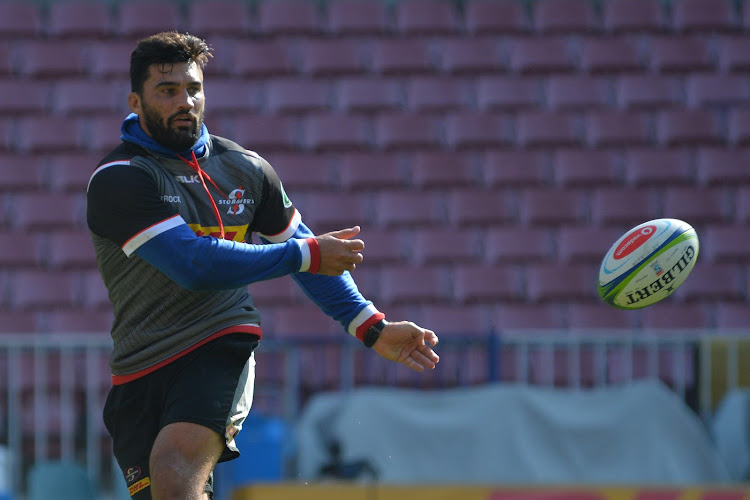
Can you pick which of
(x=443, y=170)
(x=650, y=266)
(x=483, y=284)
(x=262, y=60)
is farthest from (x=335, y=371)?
(x=650, y=266)

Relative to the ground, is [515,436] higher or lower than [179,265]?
lower

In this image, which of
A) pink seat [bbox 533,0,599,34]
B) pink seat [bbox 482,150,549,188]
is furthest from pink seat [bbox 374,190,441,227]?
pink seat [bbox 533,0,599,34]

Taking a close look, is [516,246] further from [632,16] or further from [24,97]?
[24,97]

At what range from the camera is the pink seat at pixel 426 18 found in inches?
431

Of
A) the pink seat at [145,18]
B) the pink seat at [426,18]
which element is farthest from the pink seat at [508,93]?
the pink seat at [145,18]

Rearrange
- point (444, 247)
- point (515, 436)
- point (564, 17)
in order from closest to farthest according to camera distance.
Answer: point (515, 436)
point (444, 247)
point (564, 17)

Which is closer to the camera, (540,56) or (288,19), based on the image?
(540,56)

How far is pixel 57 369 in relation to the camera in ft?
28.1

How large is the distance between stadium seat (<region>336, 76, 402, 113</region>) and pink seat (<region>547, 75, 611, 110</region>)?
1.50 meters

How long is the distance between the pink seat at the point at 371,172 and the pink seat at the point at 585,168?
1.48 m

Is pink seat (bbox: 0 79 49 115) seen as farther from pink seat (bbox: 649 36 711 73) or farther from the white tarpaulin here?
pink seat (bbox: 649 36 711 73)

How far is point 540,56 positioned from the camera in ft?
35.2

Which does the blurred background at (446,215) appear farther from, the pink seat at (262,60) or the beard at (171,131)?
the beard at (171,131)

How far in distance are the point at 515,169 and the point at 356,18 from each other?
231cm
